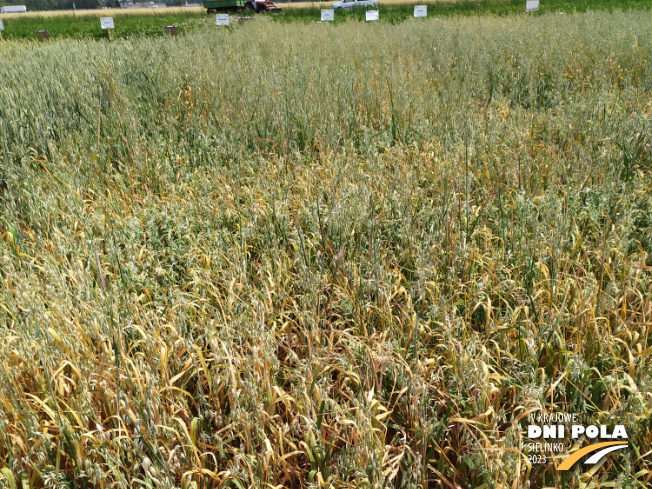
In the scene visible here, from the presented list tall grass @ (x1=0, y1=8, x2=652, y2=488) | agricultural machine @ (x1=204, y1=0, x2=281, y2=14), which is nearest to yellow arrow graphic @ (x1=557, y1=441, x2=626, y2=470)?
tall grass @ (x1=0, y1=8, x2=652, y2=488)

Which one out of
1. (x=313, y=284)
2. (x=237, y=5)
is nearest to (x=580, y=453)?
(x=313, y=284)

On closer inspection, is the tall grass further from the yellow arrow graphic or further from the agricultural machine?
the agricultural machine

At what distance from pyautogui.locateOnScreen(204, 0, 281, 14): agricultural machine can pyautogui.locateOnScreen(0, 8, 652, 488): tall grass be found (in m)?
29.7

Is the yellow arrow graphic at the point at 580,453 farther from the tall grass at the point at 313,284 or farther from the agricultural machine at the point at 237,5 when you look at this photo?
the agricultural machine at the point at 237,5

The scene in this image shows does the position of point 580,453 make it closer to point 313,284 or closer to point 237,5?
point 313,284

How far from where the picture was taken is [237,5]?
3294 centimetres

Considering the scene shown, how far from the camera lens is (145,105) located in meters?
4.80

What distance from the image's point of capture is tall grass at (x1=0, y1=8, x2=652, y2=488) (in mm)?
1530

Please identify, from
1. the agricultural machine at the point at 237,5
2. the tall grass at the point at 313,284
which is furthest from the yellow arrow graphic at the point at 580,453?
the agricultural machine at the point at 237,5

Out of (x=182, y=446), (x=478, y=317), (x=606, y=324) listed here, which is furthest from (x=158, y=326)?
(x=606, y=324)

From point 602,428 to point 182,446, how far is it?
1.48 metres

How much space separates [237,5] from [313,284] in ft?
120

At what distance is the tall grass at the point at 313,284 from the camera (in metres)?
1.53

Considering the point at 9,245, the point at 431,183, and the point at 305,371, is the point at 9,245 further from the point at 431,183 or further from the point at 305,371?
the point at 431,183
